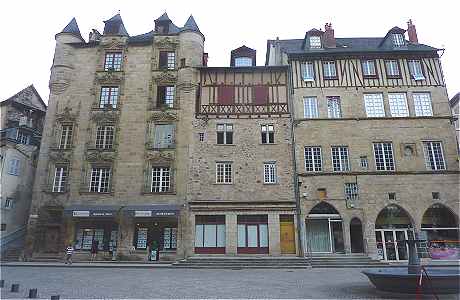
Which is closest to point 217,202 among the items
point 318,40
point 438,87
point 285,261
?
point 285,261

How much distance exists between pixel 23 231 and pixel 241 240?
15.6 meters

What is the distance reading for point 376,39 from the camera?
26.5 meters

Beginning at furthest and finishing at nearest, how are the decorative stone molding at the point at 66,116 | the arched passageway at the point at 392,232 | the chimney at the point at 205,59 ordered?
the chimney at the point at 205,59
the decorative stone molding at the point at 66,116
the arched passageway at the point at 392,232

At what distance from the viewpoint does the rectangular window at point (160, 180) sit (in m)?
22.1

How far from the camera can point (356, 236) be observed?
2061 cm

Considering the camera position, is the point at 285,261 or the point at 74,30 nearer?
the point at 285,261

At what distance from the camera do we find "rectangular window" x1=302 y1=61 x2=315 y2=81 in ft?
76.5

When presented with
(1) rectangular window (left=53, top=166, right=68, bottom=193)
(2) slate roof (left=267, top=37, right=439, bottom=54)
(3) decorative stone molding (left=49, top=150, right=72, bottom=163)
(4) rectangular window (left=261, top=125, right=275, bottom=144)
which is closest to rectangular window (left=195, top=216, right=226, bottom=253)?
(4) rectangular window (left=261, top=125, right=275, bottom=144)

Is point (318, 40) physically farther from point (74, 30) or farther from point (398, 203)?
point (74, 30)

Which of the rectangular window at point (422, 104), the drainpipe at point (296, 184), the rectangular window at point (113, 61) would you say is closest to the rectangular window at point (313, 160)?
the drainpipe at point (296, 184)

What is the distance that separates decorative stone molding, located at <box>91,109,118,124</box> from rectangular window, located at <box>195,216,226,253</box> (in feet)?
29.4

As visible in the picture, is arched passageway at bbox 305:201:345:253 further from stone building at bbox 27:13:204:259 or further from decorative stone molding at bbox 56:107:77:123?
decorative stone molding at bbox 56:107:77:123

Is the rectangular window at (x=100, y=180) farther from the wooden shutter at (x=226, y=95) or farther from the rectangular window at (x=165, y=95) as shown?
the wooden shutter at (x=226, y=95)

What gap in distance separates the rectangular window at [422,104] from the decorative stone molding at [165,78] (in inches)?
644
